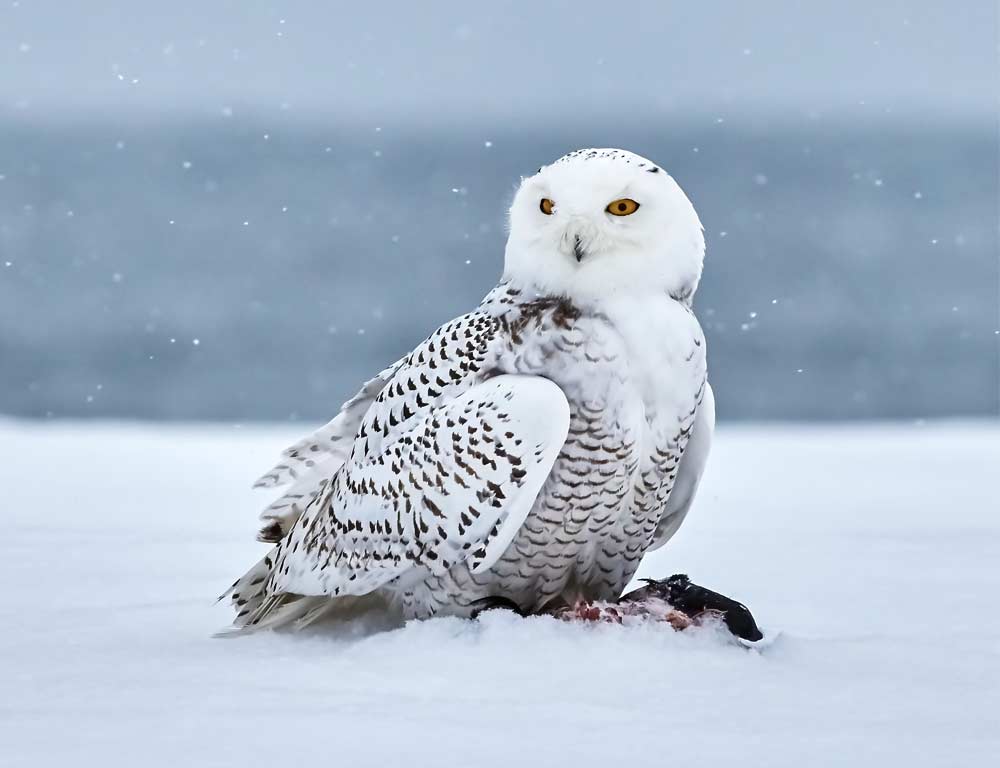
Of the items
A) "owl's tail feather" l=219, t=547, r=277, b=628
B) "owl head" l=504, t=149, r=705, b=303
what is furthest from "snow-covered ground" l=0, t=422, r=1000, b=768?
A: "owl head" l=504, t=149, r=705, b=303

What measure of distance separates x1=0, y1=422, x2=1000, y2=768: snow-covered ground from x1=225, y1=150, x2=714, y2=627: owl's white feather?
0.51 feet

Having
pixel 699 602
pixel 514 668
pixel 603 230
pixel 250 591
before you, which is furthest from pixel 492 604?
pixel 603 230

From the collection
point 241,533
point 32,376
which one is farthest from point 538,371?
point 32,376

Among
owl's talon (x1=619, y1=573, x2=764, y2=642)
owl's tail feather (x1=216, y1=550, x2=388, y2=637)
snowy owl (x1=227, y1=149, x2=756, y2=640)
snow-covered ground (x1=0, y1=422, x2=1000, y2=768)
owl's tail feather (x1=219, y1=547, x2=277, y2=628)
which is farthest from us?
owl's tail feather (x1=219, y1=547, x2=277, y2=628)

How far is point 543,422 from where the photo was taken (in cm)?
253

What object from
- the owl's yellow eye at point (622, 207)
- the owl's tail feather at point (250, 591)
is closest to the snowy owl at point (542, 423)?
the owl's yellow eye at point (622, 207)

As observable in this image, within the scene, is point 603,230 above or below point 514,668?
above

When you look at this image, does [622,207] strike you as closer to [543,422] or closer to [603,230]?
[603,230]

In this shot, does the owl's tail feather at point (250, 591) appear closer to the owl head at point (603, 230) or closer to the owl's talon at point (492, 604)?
the owl's talon at point (492, 604)

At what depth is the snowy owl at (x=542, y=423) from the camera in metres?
2.61

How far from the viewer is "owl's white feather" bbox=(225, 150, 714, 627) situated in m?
2.61

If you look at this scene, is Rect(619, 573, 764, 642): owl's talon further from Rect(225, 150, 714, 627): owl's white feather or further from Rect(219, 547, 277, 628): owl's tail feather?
→ Rect(219, 547, 277, 628): owl's tail feather

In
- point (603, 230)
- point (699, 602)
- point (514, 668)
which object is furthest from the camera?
point (699, 602)

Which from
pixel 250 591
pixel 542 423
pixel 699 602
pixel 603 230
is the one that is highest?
pixel 603 230
